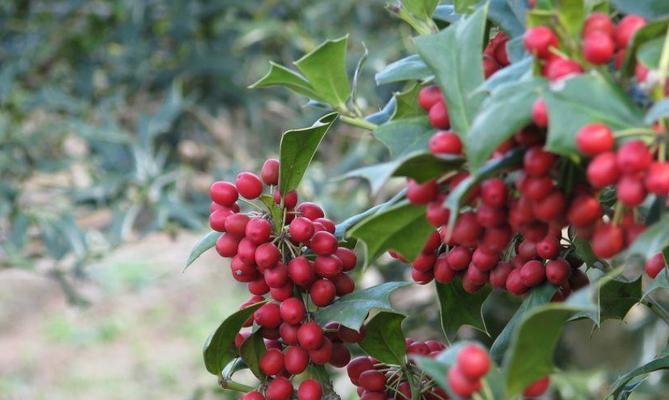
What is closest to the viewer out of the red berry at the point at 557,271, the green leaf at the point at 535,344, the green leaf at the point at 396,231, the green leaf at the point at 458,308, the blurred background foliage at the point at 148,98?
the green leaf at the point at 535,344

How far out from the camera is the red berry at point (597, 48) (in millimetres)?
489

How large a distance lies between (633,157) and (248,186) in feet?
1.12

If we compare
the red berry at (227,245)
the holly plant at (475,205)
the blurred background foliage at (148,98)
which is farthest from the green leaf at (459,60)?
the blurred background foliage at (148,98)

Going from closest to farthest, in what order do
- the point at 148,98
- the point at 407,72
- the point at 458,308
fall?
the point at 407,72 → the point at 458,308 → the point at 148,98

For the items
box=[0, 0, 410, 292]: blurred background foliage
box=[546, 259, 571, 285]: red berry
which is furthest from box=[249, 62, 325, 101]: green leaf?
box=[0, 0, 410, 292]: blurred background foliage

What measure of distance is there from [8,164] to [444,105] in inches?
69.3

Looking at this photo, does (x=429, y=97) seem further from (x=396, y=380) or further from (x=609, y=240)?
(x=396, y=380)

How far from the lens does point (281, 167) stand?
73 cm

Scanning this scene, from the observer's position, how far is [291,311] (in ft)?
2.32

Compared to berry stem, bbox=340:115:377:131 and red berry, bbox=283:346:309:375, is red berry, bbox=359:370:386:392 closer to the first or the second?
red berry, bbox=283:346:309:375

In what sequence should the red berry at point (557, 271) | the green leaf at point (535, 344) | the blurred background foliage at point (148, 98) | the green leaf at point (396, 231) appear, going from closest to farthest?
the green leaf at point (535, 344) → the green leaf at point (396, 231) → the red berry at point (557, 271) → the blurred background foliage at point (148, 98)

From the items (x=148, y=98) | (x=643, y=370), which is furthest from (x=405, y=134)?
(x=148, y=98)

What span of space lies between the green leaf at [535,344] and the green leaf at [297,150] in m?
0.28

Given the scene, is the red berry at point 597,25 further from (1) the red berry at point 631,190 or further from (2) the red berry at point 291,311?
(2) the red berry at point 291,311
